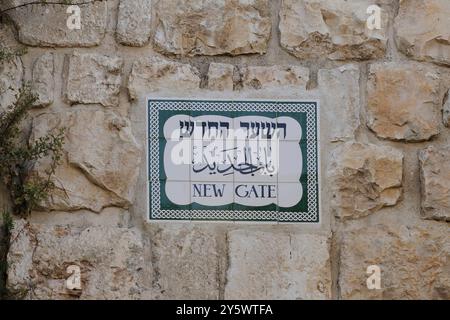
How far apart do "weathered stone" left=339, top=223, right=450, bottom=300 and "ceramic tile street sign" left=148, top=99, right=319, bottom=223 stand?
0.64ft

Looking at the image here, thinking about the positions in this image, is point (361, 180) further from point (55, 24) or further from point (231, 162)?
point (55, 24)

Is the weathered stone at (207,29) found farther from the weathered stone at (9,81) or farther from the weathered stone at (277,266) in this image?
the weathered stone at (277,266)

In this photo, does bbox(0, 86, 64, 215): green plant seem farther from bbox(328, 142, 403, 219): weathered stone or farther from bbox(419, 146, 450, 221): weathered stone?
bbox(419, 146, 450, 221): weathered stone

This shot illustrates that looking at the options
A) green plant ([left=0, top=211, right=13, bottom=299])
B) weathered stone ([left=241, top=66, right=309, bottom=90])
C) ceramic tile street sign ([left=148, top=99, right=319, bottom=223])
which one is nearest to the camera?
green plant ([left=0, top=211, right=13, bottom=299])

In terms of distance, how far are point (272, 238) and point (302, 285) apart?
196mm

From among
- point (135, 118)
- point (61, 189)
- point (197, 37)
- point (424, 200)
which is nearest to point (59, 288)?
point (61, 189)

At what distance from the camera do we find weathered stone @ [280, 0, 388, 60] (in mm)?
3879

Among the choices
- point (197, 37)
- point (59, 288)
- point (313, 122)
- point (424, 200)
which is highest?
point (197, 37)

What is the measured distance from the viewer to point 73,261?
Answer: 365 centimetres

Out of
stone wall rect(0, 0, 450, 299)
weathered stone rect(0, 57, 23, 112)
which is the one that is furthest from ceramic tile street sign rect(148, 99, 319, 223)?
weathered stone rect(0, 57, 23, 112)

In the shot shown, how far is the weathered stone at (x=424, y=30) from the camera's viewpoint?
3916mm

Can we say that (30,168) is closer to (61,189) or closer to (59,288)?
(61,189)

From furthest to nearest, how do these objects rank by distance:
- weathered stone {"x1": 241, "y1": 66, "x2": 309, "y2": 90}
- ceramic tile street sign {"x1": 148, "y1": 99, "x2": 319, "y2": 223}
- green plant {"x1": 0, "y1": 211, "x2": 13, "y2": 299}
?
weathered stone {"x1": 241, "y1": 66, "x2": 309, "y2": 90}, ceramic tile street sign {"x1": 148, "y1": 99, "x2": 319, "y2": 223}, green plant {"x1": 0, "y1": 211, "x2": 13, "y2": 299}

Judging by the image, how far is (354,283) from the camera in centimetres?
373
